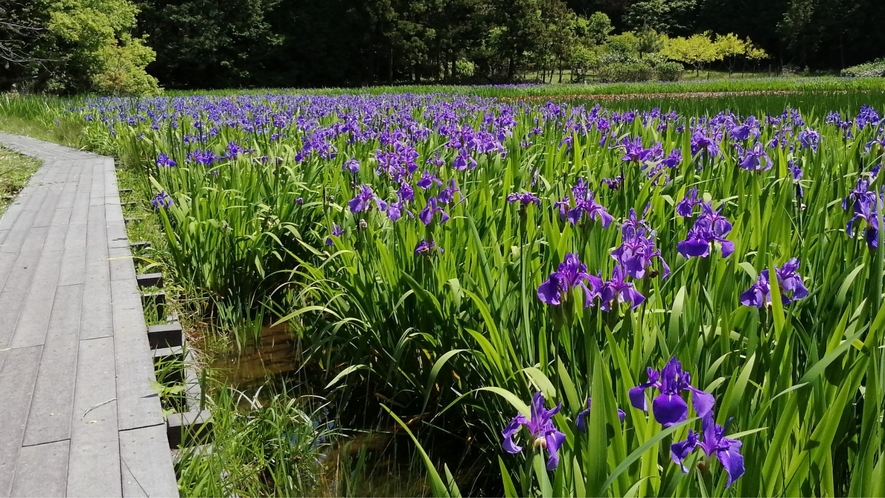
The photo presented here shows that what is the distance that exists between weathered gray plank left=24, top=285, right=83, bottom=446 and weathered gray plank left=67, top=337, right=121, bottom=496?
3 cm

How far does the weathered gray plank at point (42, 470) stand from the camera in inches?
63.4

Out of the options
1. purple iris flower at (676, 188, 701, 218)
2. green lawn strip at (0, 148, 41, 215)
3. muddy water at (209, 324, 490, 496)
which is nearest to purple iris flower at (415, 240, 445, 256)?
muddy water at (209, 324, 490, 496)

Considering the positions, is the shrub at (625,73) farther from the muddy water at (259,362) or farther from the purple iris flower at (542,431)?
the purple iris flower at (542,431)

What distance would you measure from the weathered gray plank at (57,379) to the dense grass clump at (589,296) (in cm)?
74

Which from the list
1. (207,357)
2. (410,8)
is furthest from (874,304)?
(410,8)

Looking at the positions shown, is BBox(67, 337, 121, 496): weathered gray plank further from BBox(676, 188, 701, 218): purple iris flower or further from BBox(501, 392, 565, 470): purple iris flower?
BBox(676, 188, 701, 218): purple iris flower

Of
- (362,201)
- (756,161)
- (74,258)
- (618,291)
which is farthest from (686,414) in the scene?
(74,258)

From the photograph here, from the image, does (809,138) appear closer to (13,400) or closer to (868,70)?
(13,400)

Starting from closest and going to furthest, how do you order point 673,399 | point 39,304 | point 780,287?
point 673,399, point 780,287, point 39,304

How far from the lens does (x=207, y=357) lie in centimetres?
298

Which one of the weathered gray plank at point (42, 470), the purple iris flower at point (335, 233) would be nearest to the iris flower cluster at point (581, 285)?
the weathered gray plank at point (42, 470)

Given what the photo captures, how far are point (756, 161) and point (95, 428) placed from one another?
247 cm

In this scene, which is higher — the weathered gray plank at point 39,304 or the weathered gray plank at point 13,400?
the weathered gray plank at point 39,304

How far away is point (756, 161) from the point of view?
2586mm
